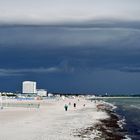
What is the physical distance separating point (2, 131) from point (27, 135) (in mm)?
3252

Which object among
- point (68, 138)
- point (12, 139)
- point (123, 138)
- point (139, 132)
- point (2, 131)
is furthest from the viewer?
point (139, 132)

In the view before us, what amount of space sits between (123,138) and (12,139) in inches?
472

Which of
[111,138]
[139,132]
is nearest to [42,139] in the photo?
[111,138]

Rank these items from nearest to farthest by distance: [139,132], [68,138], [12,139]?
[12,139] < [68,138] < [139,132]

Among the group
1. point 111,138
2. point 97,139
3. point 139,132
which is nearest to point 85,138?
point 97,139

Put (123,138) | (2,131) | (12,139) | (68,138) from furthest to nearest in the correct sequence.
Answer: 1. (123,138)
2. (2,131)
3. (68,138)
4. (12,139)

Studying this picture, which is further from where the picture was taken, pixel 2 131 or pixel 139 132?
pixel 139 132

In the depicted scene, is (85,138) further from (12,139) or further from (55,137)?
(12,139)

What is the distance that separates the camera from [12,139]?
33.2 metres

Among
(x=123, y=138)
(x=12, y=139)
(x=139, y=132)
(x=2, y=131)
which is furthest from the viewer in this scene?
(x=139, y=132)

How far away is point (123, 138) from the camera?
4141cm

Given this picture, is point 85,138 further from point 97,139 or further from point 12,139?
point 12,139

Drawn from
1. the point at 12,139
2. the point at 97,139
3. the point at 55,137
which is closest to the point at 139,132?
the point at 97,139

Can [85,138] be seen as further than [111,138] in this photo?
No
